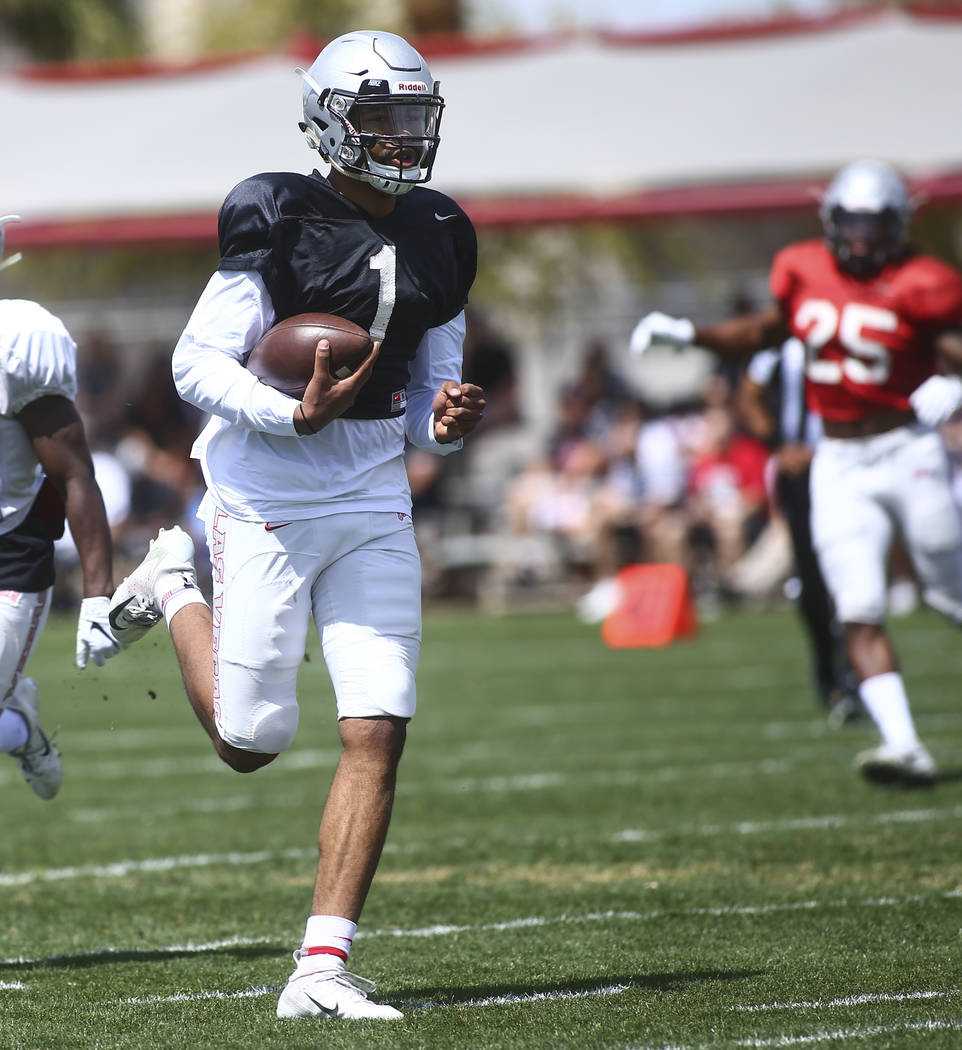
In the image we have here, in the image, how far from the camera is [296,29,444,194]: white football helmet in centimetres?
384

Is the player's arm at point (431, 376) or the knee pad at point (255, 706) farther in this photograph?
the player's arm at point (431, 376)

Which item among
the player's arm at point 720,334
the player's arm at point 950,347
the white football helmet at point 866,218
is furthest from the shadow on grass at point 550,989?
the white football helmet at point 866,218

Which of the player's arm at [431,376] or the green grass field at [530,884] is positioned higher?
the player's arm at [431,376]

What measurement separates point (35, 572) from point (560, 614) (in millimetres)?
11111

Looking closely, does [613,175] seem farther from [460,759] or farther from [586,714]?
[460,759]

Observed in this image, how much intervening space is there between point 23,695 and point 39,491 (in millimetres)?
576

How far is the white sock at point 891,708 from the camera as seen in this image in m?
6.50

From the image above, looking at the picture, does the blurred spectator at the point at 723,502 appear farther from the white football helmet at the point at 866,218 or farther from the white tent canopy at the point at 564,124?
the white football helmet at the point at 866,218

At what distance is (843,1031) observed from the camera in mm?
3443

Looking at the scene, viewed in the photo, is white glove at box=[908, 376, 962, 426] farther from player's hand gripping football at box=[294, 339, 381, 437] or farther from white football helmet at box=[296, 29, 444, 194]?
player's hand gripping football at box=[294, 339, 381, 437]

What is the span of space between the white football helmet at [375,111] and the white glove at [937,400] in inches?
113

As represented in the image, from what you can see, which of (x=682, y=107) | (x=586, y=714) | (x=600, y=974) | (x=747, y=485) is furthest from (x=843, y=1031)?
(x=682, y=107)

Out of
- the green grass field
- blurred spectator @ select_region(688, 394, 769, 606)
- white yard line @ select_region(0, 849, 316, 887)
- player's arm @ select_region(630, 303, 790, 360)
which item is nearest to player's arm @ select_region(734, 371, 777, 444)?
the green grass field

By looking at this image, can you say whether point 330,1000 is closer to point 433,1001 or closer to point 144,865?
point 433,1001
